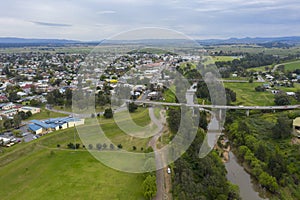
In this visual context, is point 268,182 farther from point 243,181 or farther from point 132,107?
point 132,107

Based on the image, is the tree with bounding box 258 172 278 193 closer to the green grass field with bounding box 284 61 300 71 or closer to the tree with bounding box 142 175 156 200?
the tree with bounding box 142 175 156 200

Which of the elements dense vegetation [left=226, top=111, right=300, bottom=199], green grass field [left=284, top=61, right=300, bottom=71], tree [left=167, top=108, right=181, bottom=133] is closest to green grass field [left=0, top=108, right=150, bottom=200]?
tree [left=167, top=108, right=181, bottom=133]

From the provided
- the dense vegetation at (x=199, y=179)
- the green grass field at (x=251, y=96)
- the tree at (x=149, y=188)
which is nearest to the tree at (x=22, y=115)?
the tree at (x=149, y=188)

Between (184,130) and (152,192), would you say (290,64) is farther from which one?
(152,192)

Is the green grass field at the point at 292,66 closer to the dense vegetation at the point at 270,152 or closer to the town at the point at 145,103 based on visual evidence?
the town at the point at 145,103

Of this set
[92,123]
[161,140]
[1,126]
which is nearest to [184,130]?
[161,140]

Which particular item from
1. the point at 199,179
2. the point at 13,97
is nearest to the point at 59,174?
the point at 199,179
